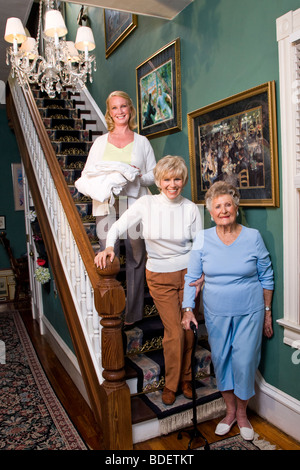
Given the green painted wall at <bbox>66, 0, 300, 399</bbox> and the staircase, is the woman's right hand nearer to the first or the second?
the staircase

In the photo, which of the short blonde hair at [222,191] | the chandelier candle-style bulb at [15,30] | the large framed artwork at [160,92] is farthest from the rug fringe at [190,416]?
the chandelier candle-style bulb at [15,30]

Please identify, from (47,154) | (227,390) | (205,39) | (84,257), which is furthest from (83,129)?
(227,390)

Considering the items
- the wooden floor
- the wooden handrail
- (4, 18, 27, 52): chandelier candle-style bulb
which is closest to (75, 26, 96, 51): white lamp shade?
(4, 18, 27, 52): chandelier candle-style bulb

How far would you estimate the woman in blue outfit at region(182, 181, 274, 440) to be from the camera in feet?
7.25

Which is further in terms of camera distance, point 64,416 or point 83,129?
point 83,129

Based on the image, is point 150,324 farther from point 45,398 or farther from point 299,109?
point 299,109

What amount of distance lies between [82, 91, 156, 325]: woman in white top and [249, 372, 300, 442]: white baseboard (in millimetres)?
1052

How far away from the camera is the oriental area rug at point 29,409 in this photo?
8.34 ft

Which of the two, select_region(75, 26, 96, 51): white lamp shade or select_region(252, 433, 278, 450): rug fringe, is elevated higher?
select_region(75, 26, 96, 51): white lamp shade

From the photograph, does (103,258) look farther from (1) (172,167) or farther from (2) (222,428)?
(2) (222,428)

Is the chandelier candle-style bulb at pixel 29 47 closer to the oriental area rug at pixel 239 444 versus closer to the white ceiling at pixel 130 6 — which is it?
the white ceiling at pixel 130 6

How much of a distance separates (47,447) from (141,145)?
6.75ft

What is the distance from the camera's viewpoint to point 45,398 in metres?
3.21

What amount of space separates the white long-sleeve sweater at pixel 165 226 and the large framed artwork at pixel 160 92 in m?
1.19
